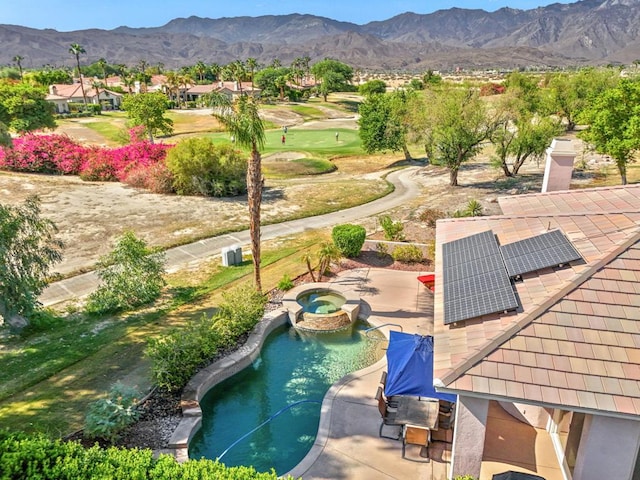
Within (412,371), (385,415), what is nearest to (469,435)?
(412,371)

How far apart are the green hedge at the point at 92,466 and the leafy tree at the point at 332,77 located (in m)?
119

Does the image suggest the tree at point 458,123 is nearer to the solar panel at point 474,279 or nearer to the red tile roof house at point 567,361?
the solar panel at point 474,279

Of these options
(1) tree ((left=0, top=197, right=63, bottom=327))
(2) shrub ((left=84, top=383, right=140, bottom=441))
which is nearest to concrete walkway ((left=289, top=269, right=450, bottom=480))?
(2) shrub ((left=84, top=383, right=140, bottom=441))

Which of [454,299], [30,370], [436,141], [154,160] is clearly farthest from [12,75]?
[454,299]

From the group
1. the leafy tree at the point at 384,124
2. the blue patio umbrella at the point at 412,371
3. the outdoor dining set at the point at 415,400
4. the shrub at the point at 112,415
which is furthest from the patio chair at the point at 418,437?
the leafy tree at the point at 384,124

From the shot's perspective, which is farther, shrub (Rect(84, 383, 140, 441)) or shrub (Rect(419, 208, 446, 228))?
shrub (Rect(419, 208, 446, 228))

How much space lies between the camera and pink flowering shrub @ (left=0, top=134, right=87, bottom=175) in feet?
140

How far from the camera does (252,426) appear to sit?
1258 cm

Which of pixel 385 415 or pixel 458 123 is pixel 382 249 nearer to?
pixel 385 415

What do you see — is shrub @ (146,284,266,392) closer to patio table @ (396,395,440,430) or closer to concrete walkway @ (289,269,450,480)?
concrete walkway @ (289,269,450,480)

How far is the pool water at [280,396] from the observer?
11.6 meters

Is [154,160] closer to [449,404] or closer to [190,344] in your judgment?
[190,344]

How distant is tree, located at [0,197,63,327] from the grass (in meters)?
1.21

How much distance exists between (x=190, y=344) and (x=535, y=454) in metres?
9.86
